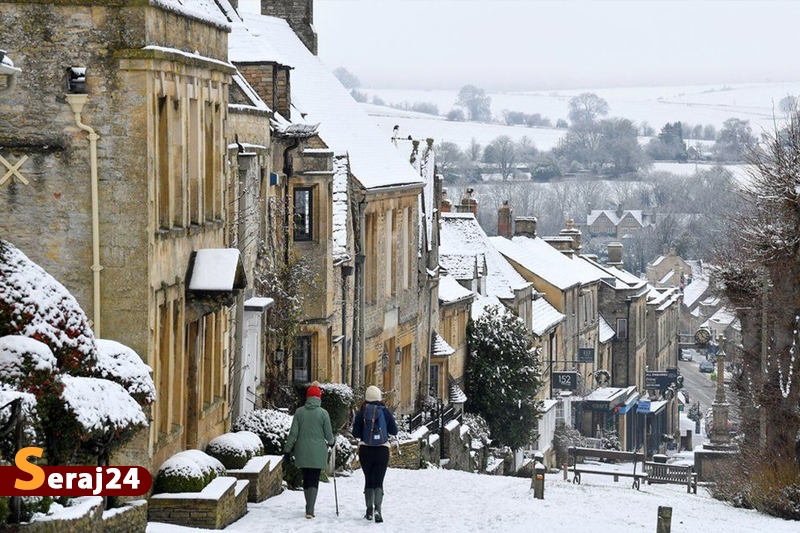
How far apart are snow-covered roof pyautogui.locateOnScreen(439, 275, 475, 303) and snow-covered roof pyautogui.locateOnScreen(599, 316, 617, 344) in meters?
29.1

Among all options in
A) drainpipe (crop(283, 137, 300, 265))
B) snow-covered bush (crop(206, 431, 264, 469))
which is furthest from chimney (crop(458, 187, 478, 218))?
snow-covered bush (crop(206, 431, 264, 469))

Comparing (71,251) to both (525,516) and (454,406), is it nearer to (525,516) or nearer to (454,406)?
(525,516)

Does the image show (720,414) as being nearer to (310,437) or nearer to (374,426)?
(374,426)

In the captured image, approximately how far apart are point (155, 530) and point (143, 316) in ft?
8.15

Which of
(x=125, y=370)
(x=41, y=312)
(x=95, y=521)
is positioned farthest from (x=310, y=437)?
(x=41, y=312)

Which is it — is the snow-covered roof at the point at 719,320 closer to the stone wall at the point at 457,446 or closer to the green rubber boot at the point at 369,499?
the stone wall at the point at 457,446

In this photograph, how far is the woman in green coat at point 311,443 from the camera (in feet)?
65.1

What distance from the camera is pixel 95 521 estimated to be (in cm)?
1430

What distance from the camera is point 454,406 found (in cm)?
5172

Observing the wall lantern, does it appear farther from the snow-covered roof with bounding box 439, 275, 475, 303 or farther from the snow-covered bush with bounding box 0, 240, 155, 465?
the snow-covered roof with bounding box 439, 275, 475, 303

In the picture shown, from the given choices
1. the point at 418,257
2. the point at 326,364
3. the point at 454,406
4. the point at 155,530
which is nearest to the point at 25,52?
the point at 155,530

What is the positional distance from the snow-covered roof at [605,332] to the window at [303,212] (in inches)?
2129

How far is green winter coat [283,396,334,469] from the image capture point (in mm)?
19828

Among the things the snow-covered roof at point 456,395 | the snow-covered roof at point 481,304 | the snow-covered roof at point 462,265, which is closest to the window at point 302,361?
the snow-covered roof at point 456,395
